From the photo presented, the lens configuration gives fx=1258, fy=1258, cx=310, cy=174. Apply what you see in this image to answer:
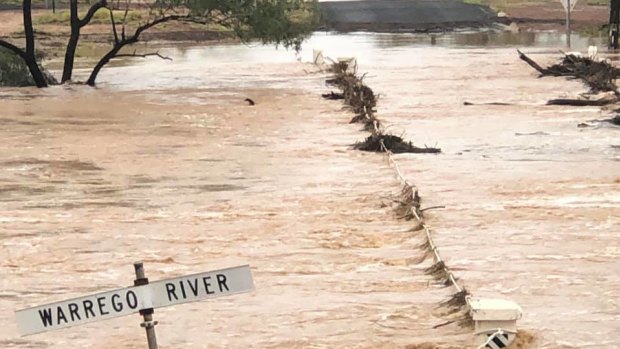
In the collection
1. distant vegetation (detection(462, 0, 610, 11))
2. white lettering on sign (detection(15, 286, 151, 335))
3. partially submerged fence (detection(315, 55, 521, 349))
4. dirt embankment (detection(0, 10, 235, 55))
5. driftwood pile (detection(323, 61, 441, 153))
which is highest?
white lettering on sign (detection(15, 286, 151, 335))

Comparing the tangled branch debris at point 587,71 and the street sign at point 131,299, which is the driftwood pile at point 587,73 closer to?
the tangled branch debris at point 587,71

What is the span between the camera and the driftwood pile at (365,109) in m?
18.6

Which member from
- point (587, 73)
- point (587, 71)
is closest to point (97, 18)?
point (587, 71)

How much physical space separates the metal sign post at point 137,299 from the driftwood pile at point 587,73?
65.8 feet

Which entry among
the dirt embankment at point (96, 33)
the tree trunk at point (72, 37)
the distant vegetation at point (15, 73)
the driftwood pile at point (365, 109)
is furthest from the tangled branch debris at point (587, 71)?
the dirt embankment at point (96, 33)

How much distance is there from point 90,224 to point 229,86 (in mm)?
19270

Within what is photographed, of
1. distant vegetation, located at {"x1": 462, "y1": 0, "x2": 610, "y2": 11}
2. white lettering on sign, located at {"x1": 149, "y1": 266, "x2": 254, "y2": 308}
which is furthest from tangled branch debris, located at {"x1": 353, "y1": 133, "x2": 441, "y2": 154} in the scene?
distant vegetation, located at {"x1": 462, "y1": 0, "x2": 610, "y2": 11}

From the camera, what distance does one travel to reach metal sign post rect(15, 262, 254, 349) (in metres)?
5.30

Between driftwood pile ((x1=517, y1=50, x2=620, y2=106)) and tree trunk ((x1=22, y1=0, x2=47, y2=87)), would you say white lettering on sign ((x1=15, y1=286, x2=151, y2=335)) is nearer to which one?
driftwood pile ((x1=517, y1=50, x2=620, y2=106))

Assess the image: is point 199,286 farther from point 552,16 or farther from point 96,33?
point 552,16

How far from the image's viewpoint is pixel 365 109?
2462 cm

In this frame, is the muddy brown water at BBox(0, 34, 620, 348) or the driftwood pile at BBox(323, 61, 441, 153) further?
the driftwood pile at BBox(323, 61, 441, 153)

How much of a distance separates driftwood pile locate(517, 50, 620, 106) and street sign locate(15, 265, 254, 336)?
20.1 m

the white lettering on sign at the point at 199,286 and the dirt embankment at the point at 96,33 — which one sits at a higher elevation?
the white lettering on sign at the point at 199,286
